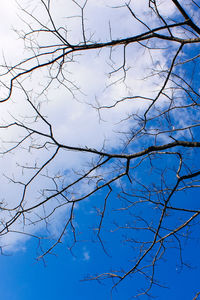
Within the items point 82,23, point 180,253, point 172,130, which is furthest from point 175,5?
point 180,253

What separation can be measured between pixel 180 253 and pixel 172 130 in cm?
205

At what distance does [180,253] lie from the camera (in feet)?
14.2

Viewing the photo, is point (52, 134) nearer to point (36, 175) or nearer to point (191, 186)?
point (36, 175)

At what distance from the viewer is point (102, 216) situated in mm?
4219

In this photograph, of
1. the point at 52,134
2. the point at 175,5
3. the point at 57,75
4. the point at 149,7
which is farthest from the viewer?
the point at 57,75

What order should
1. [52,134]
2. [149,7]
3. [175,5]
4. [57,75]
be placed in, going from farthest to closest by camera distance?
[57,75], [149,7], [175,5], [52,134]

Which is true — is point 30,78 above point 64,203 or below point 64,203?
above

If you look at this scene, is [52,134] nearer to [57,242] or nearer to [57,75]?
[57,75]

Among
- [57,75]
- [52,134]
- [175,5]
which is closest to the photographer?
[52,134]

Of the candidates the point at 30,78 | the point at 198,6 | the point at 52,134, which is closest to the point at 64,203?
the point at 52,134

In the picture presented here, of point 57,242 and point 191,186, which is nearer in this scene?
point 57,242

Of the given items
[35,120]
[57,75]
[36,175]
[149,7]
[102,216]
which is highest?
[149,7]

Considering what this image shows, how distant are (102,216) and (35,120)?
183cm

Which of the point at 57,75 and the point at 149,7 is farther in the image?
the point at 57,75
